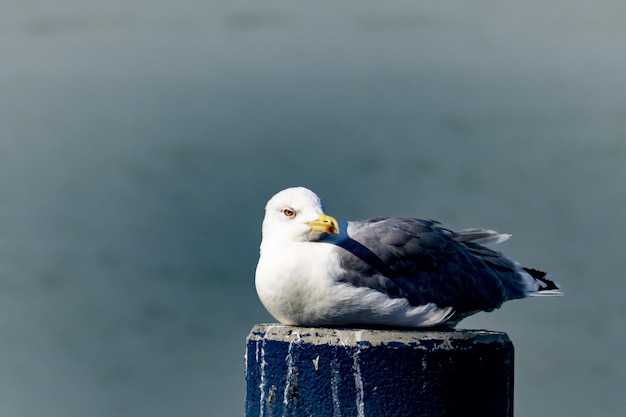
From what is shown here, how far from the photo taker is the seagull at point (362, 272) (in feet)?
14.8

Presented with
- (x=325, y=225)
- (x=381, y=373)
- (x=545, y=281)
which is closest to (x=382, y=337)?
(x=381, y=373)

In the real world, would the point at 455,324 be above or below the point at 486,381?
above

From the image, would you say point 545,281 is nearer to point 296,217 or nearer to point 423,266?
point 423,266

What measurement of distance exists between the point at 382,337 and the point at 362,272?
21.8 inches

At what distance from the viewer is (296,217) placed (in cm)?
472

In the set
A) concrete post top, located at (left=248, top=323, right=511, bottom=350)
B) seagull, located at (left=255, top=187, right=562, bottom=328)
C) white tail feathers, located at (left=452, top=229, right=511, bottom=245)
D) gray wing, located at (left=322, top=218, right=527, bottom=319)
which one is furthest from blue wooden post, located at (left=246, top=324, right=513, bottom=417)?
white tail feathers, located at (left=452, top=229, right=511, bottom=245)

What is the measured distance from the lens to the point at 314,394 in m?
4.18

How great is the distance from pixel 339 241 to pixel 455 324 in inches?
36.8

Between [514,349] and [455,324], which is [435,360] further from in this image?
[455,324]

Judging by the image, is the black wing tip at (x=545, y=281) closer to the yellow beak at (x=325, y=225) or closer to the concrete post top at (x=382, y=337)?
the concrete post top at (x=382, y=337)

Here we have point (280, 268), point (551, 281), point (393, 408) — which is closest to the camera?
point (393, 408)

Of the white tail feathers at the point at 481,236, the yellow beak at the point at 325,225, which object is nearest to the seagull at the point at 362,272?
the yellow beak at the point at 325,225

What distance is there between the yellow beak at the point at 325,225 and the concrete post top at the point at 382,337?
524 millimetres

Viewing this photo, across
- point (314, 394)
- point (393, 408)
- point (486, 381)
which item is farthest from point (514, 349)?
point (314, 394)
